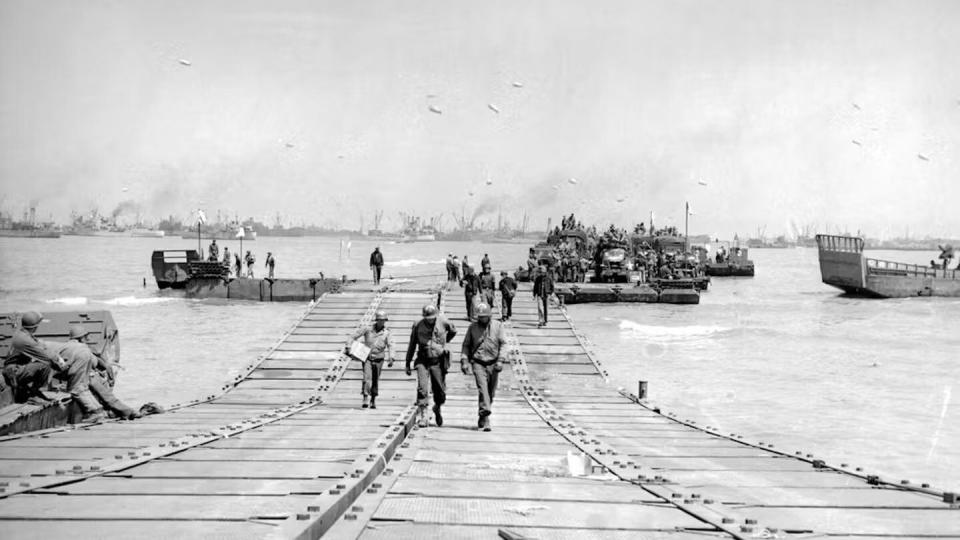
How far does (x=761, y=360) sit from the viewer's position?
36.1 meters

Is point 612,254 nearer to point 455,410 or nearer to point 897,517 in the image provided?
point 455,410

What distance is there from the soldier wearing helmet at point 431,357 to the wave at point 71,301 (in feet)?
209

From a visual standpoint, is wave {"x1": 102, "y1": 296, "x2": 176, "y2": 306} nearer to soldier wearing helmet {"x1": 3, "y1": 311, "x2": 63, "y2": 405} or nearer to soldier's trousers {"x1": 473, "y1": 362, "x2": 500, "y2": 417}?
soldier wearing helmet {"x1": 3, "y1": 311, "x2": 63, "y2": 405}

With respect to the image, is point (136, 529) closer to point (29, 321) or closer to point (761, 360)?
point (29, 321)

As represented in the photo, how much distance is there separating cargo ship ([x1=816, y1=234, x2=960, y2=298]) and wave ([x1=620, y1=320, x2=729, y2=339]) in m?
30.4

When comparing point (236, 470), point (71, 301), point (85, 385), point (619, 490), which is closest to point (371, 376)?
point (85, 385)

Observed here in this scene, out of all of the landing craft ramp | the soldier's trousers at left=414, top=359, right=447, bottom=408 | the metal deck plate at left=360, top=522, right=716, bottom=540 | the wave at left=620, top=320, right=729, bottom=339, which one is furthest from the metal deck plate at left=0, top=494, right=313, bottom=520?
the wave at left=620, top=320, right=729, bottom=339

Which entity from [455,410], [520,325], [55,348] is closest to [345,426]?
[455,410]

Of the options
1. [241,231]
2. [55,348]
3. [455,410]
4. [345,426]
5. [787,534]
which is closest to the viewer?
[787,534]

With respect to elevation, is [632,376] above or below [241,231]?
below

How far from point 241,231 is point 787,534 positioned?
6333cm

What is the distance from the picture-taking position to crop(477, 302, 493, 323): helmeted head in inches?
526

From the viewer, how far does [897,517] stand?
736 cm

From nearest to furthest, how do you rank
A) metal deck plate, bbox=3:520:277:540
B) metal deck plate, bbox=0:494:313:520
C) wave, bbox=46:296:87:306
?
metal deck plate, bbox=3:520:277:540 → metal deck plate, bbox=0:494:313:520 → wave, bbox=46:296:87:306
